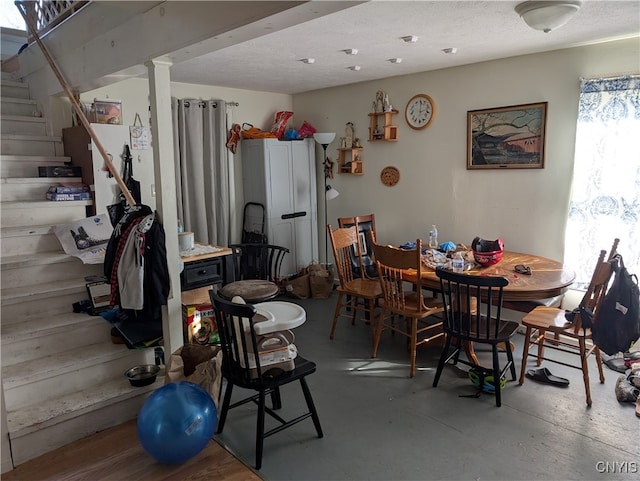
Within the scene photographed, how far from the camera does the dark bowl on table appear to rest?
3445mm

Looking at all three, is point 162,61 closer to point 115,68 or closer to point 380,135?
point 115,68

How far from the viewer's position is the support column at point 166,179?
2541 millimetres

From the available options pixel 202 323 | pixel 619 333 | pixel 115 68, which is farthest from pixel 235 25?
pixel 619 333

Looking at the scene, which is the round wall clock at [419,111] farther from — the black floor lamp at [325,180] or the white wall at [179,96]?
the white wall at [179,96]

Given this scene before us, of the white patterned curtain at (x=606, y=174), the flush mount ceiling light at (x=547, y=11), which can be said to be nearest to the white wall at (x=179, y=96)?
the flush mount ceiling light at (x=547, y=11)

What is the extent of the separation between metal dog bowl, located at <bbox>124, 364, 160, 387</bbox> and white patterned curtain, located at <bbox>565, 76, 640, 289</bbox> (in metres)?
3.28

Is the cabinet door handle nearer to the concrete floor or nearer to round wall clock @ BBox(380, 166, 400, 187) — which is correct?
round wall clock @ BBox(380, 166, 400, 187)

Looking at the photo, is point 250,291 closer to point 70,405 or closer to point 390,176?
point 70,405

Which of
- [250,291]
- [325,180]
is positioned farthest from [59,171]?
[325,180]

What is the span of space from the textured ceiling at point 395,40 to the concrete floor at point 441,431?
83.7 inches

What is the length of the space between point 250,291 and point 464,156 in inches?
95.3

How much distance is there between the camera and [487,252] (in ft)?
11.4

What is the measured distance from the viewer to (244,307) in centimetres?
212

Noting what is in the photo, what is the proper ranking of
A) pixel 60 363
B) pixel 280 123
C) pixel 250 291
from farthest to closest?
1. pixel 280 123
2. pixel 250 291
3. pixel 60 363
